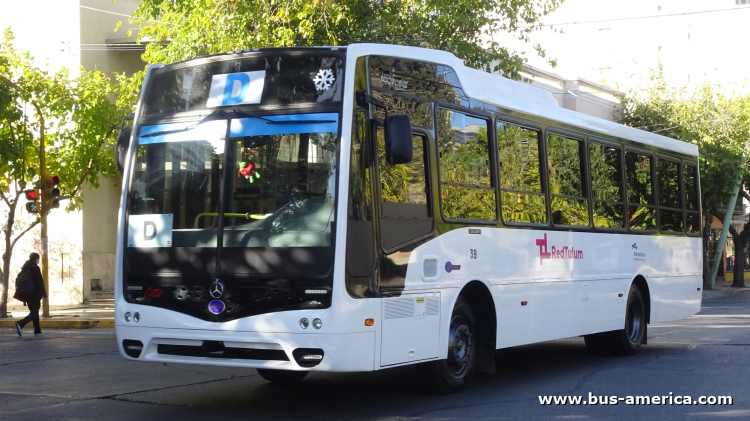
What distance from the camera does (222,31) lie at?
19.7 m

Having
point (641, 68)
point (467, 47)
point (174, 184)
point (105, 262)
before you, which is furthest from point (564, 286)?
point (641, 68)

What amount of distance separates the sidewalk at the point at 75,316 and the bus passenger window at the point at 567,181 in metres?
12.6

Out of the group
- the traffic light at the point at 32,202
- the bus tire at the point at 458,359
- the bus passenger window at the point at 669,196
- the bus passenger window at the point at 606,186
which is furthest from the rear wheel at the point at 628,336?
the traffic light at the point at 32,202

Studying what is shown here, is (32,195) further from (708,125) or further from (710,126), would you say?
(710,126)

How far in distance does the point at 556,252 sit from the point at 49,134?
1665 centimetres

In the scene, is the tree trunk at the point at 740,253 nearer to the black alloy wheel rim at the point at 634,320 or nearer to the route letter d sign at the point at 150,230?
the black alloy wheel rim at the point at 634,320

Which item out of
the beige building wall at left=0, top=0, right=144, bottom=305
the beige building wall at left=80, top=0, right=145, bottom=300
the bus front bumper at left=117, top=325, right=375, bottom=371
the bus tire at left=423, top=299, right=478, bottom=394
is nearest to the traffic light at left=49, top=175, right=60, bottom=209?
the beige building wall at left=0, top=0, right=144, bottom=305

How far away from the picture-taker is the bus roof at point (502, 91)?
872cm

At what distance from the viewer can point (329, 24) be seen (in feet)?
65.2

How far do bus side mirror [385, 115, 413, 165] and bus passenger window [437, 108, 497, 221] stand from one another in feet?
Result: 3.93

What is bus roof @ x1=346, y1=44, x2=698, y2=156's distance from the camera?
8719 mm

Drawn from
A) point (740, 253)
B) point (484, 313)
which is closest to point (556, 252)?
point (484, 313)

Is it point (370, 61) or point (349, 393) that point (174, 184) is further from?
point (349, 393)

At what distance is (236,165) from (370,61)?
149 cm
